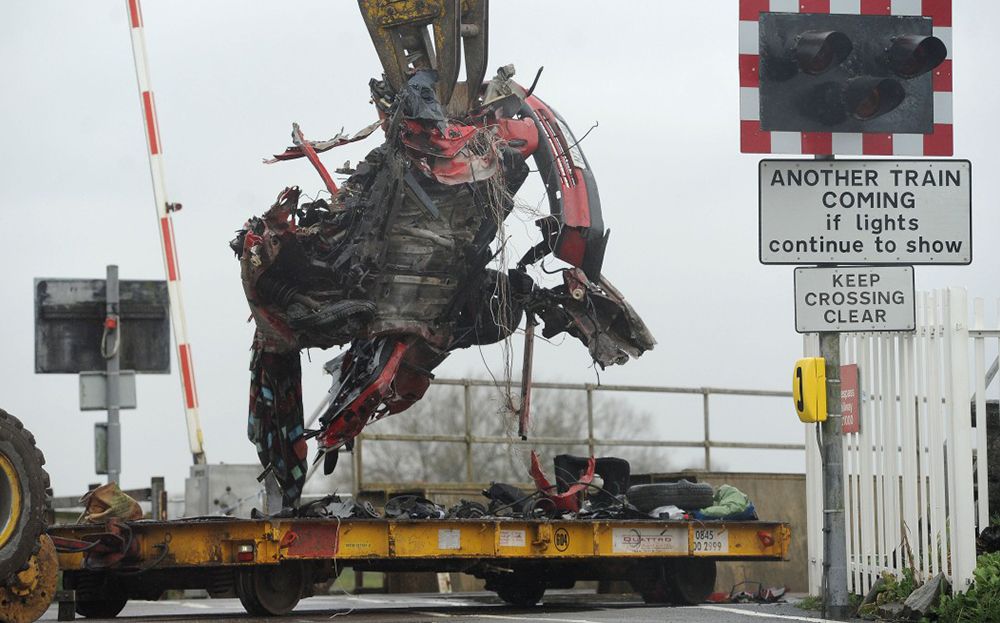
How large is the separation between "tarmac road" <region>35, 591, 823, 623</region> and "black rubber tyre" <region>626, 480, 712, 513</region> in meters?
1.14

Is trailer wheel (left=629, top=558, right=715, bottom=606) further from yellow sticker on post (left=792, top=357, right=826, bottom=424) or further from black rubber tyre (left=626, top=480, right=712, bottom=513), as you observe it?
yellow sticker on post (left=792, top=357, right=826, bottom=424)

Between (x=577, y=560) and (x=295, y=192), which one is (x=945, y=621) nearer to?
(x=577, y=560)

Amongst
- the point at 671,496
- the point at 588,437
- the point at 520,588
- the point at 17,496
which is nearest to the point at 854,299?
the point at 671,496

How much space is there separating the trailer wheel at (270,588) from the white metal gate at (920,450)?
459 centimetres

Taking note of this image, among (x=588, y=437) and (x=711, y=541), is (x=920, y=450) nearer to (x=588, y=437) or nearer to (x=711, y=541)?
(x=711, y=541)

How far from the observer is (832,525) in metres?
10.4

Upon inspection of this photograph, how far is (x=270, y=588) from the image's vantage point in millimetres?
13117

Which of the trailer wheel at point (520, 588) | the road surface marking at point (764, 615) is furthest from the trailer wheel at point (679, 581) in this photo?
the road surface marking at point (764, 615)

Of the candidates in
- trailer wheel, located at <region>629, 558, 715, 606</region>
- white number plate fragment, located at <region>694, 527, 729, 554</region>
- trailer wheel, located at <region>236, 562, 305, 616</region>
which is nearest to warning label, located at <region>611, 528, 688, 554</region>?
white number plate fragment, located at <region>694, 527, 729, 554</region>

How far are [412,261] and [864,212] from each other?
4912 millimetres

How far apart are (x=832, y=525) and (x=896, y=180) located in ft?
7.67

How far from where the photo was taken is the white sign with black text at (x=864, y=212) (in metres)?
10.4

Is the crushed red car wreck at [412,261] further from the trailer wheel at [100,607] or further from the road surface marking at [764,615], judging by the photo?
the road surface marking at [764,615]

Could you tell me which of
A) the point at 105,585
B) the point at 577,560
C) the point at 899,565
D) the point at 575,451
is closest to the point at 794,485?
the point at 575,451
